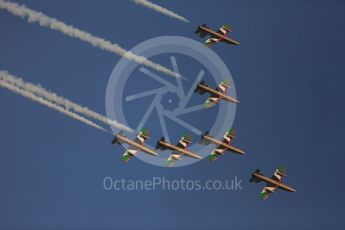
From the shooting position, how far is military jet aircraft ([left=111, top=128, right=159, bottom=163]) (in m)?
5.94

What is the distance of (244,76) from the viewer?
6.07 m

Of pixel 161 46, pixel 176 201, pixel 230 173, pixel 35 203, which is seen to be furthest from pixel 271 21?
pixel 35 203

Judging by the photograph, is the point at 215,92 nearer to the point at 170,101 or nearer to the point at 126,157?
the point at 170,101

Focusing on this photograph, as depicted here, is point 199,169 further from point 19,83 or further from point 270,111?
point 19,83

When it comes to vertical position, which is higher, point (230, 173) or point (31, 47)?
point (31, 47)

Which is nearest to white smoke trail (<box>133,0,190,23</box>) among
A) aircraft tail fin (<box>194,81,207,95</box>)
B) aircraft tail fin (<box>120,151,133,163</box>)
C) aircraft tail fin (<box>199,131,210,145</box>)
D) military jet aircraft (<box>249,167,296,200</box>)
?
aircraft tail fin (<box>194,81,207,95</box>)

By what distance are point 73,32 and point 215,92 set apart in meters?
1.53

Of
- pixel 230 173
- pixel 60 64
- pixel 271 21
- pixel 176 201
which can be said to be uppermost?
pixel 271 21

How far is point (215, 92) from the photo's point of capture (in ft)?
19.7

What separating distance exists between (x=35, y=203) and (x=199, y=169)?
5.43 ft

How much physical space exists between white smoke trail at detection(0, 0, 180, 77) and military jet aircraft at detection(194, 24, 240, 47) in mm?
474

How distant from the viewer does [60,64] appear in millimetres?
6051

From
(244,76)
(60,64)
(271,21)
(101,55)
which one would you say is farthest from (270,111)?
(60,64)

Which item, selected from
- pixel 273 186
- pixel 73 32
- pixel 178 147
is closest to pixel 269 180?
pixel 273 186
